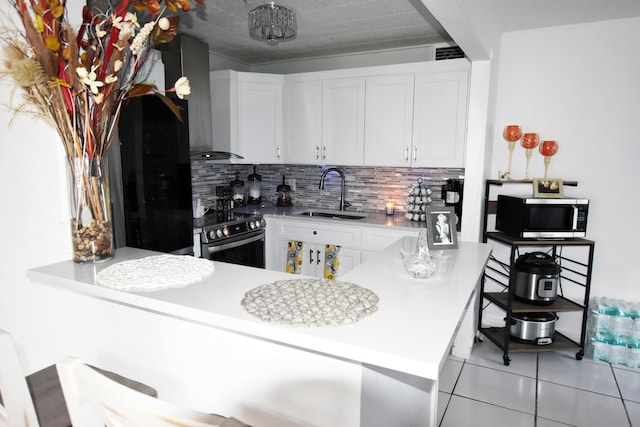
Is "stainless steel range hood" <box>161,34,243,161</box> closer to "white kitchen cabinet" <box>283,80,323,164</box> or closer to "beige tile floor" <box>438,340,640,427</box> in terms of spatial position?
"white kitchen cabinet" <box>283,80,323,164</box>

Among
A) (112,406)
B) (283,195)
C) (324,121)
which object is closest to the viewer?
(112,406)

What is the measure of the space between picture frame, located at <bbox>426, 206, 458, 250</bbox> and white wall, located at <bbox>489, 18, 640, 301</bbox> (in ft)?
5.10

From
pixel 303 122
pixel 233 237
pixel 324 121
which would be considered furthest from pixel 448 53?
pixel 233 237

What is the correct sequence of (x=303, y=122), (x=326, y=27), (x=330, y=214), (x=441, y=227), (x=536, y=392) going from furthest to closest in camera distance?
(x=330, y=214) < (x=303, y=122) < (x=326, y=27) < (x=536, y=392) < (x=441, y=227)

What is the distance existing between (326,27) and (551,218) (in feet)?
7.68

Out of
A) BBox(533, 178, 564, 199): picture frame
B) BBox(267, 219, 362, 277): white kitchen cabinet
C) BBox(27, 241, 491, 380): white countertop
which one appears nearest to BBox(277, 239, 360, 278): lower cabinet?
BBox(267, 219, 362, 277): white kitchen cabinet

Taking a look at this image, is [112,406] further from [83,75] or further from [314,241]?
[314,241]

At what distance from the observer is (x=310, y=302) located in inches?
50.3

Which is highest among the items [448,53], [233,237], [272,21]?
[448,53]

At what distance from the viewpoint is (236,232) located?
142 inches

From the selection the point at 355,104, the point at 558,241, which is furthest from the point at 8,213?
the point at 558,241

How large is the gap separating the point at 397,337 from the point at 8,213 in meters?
1.86

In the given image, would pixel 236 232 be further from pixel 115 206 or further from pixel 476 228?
pixel 476 228

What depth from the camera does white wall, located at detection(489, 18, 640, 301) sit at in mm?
3082
